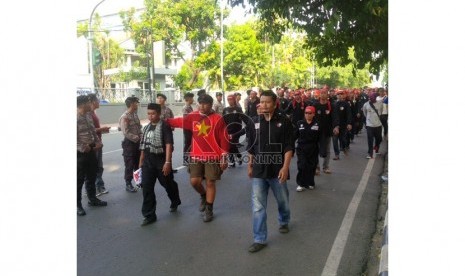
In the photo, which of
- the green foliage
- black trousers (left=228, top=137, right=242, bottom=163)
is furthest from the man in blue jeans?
the green foliage

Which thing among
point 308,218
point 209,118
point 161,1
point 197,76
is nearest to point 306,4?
point 209,118

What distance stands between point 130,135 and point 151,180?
71.1 inches

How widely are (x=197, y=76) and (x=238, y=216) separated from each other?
3253cm

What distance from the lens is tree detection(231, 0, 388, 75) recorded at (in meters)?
5.54

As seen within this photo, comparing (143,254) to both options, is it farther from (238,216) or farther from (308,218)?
(308,218)

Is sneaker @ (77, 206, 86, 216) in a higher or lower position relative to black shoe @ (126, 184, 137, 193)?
lower

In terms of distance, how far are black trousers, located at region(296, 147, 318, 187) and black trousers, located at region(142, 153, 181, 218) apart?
2.30 metres

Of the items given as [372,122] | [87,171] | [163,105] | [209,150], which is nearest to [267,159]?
A: [209,150]

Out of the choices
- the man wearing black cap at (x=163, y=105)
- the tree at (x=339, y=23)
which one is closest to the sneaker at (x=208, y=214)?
the tree at (x=339, y=23)

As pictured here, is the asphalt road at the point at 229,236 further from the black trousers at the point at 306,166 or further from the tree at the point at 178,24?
the tree at the point at 178,24

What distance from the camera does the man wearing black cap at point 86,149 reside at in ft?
21.8

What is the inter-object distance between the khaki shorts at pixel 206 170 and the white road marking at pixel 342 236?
1737 mm

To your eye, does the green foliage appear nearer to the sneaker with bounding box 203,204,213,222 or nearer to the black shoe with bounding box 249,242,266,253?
the sneaker with bounding box 203,204,213,222

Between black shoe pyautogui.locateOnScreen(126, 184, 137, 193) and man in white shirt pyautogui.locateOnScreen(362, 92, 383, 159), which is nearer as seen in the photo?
black shoe pyautogui.locateOnScreen(126, 184, 137, 193)
